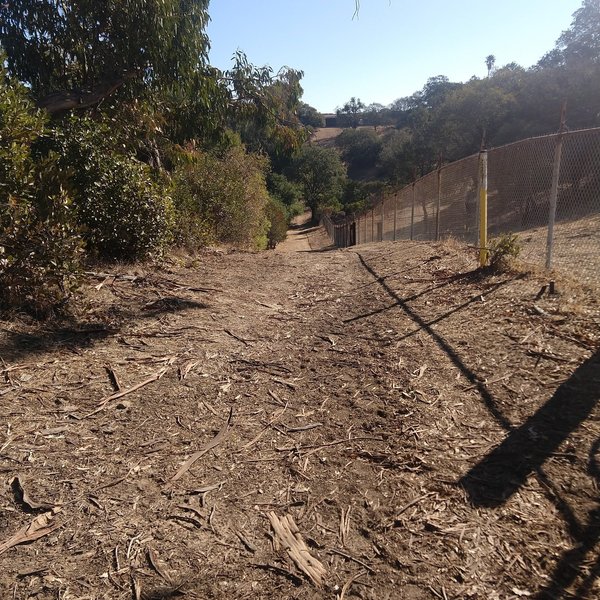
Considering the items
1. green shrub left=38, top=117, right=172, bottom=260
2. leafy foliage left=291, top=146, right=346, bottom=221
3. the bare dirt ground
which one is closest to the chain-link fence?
the bare dirt ground

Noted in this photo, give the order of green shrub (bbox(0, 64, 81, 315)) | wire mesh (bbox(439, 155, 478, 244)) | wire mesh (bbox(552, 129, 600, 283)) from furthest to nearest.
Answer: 1. wire mesh (bbox(439, 155, 478, 244))
2. wire mesh (bbox(552, 129, 600, 283))
3. green shrub (bbox(0, 64, 81, 315))

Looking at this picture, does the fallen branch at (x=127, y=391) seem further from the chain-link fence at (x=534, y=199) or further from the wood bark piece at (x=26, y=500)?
the chain-link fence at (x=534, y=199)

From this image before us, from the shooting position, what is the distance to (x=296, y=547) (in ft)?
6.93

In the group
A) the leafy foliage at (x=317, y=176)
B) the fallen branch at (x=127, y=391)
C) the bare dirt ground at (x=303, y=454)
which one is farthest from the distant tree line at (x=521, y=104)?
the leafy foliage at (x=317, y=176)

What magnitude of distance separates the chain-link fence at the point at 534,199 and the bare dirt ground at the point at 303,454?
211 centimetres

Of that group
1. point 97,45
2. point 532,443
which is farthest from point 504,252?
point 97,45

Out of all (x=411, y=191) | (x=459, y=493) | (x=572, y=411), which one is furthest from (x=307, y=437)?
(x=411, y=191)

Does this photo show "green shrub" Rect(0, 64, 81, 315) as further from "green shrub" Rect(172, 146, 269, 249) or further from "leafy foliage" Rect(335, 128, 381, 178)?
"leafy foliage" Rect(335, 128, 381, 178)

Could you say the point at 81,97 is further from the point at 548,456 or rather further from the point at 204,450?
the point at 548,456

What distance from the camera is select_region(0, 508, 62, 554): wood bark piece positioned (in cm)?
208

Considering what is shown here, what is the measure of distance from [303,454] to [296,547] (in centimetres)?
74

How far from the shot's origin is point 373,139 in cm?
8394

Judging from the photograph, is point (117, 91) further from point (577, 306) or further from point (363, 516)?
point (363, 516)

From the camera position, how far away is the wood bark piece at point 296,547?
78.0 inches
